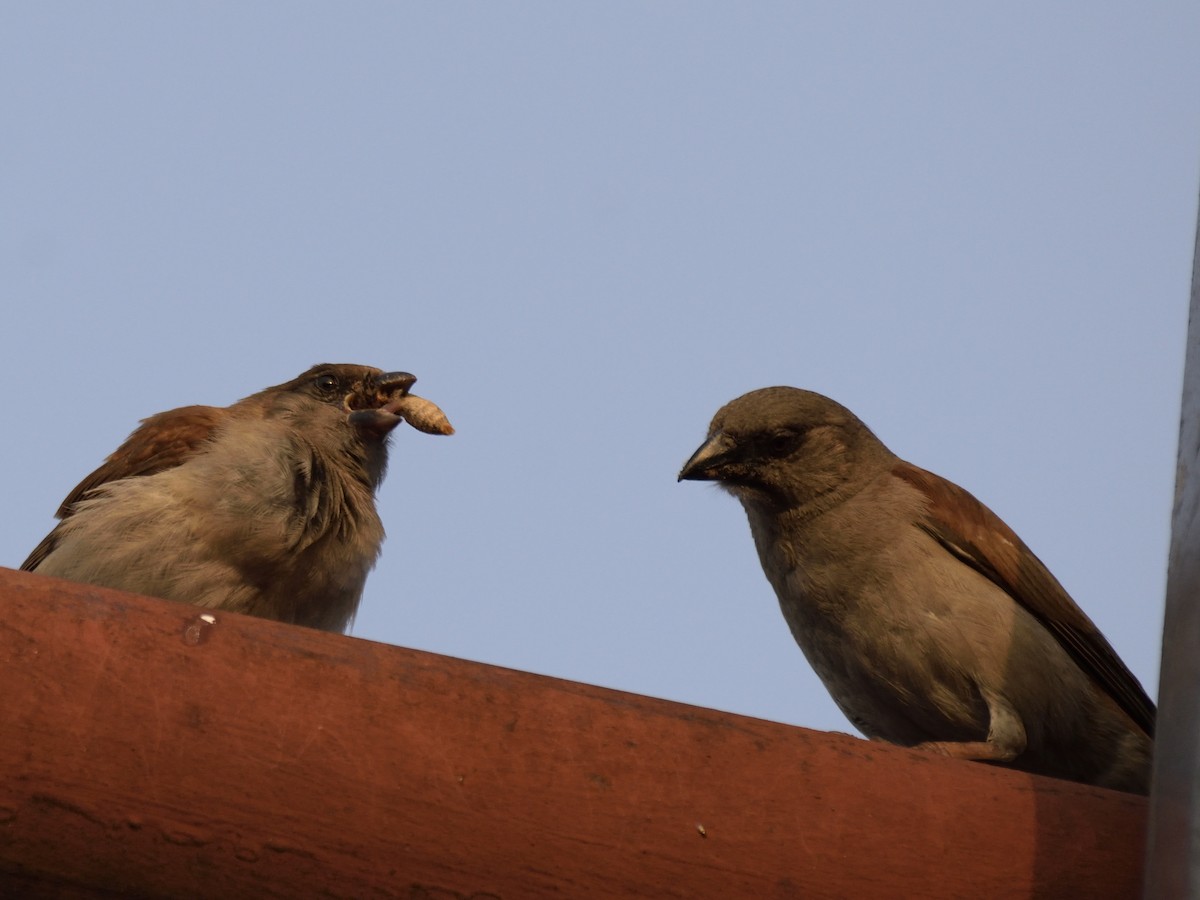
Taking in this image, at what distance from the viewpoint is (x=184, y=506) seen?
14.6 ft

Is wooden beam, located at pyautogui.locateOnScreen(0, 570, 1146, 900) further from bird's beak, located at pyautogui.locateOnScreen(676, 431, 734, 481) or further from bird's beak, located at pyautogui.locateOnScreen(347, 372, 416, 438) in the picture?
bird's beak, located at pyautogui.locateOnScreen(347, 372, 416, 438)

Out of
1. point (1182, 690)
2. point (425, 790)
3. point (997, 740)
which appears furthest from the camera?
point (997, 740)

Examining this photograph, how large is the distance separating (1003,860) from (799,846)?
380mm

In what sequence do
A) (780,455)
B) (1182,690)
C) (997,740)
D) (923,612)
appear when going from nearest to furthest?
(1182,690) → (997,740) → (923,612) → (780,455)

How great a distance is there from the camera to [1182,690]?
2240 millimetres

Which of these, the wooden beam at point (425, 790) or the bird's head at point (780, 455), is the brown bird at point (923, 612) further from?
the wooden beam at point (425, 790)

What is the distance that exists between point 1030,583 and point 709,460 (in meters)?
1.07

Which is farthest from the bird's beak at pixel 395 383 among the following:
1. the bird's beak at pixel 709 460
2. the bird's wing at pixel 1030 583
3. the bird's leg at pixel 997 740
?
the bird's leg at pixel 997 740

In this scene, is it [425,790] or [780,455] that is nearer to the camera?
[425,790]

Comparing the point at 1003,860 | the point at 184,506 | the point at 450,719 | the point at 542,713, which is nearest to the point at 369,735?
the point at 450,719

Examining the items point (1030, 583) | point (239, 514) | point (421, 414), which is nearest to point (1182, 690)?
point (1030, 583)

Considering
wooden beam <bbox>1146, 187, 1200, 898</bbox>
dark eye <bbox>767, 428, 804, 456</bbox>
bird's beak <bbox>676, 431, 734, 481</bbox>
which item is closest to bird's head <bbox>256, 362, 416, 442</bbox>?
bird's beak <bbox>676, 431, 734, 481</bbox>

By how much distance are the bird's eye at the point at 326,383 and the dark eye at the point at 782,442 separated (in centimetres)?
155

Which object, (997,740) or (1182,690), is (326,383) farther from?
(1182,690)
